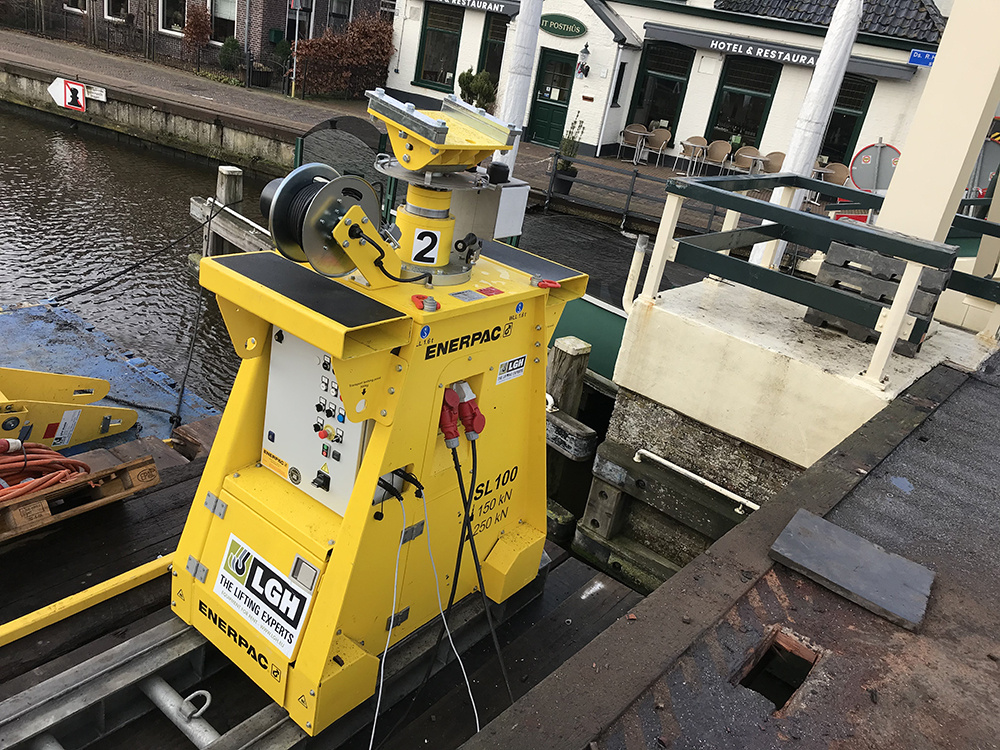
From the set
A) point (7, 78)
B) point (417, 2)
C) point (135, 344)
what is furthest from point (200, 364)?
point (417, 2)

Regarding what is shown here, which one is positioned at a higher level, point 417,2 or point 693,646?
point 417,2

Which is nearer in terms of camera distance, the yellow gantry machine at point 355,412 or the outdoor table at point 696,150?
the yellow gantry machine at point 355,412

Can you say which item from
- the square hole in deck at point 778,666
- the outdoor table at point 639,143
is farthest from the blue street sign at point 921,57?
the square hole in deck at point 778,666

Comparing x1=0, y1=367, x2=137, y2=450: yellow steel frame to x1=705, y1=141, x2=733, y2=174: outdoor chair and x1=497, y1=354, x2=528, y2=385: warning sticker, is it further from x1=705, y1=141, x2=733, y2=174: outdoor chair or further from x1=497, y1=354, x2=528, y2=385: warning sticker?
x1=705, y1=141, x2=733, y2=174: outdoor chair

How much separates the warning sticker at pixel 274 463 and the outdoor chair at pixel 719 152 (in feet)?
53.4

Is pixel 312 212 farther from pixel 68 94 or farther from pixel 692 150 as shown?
pixel 692 150

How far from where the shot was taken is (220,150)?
56.5ft

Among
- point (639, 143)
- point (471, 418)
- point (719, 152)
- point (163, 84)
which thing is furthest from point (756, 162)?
point (471, 418)

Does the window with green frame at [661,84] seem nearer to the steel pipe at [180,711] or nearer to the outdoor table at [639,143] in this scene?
the outdoor table at [639,143]

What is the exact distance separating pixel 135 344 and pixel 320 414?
7227 millimetres

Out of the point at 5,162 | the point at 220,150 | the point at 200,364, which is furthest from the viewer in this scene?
the point at 220,150

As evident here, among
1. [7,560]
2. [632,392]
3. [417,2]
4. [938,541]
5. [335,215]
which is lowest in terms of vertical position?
[7,560]

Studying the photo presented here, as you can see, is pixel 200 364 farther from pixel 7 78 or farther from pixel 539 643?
pixel 7 78

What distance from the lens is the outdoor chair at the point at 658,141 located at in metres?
19.3
